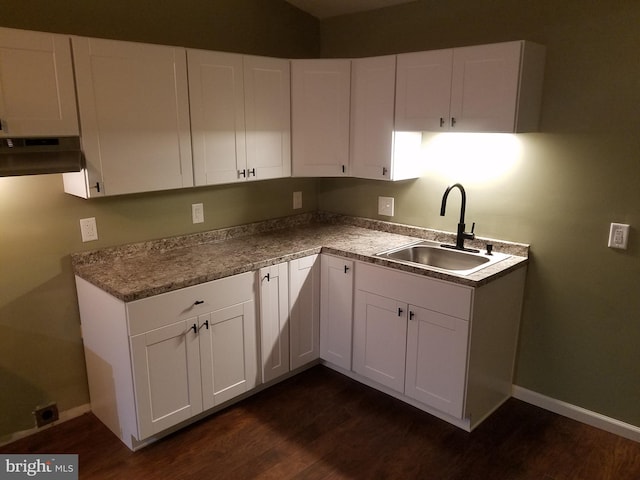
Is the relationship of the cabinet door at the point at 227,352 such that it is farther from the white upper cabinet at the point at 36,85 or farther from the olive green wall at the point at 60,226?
the white upper cabinet at the point at 36,85

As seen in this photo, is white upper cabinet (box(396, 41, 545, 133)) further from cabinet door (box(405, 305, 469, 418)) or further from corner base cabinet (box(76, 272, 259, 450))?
corner base cabinet (box(76, 272, 259, 450))

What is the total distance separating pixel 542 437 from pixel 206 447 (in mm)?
A: 1768

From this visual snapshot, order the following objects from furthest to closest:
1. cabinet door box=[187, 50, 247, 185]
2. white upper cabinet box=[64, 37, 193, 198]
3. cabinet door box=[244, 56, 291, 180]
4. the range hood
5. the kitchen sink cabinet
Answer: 1. cabinet door box=[244, 56, 291, 180]
2. cabinet door box=[187, 50, 247, 185]
3. the kitchen sink cabinet
4. white upper cabinet box=[64, 37, 193, 198]
5. the range hood

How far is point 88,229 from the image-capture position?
264 cm

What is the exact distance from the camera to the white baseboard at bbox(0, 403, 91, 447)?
2.55 metres

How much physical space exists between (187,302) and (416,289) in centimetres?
119

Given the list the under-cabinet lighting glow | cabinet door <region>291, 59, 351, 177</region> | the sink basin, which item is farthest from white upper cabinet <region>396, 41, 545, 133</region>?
the sink basin

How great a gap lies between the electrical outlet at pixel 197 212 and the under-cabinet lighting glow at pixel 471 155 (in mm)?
1466

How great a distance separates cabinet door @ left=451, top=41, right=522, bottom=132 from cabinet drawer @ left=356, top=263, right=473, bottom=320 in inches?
32.7

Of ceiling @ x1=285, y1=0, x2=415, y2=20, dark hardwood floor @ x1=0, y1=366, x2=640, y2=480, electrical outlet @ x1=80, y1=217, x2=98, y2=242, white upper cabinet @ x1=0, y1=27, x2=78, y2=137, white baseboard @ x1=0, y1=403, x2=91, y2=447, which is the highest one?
ceiling @ x1=285, y1=0, x2=415, y2=20

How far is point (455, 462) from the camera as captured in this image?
242cm

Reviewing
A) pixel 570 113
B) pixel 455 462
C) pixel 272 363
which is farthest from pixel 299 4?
pixel 455 462

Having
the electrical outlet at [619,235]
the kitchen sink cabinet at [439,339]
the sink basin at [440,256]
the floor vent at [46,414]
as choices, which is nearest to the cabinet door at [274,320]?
the kitchen sink cabinet at [439,339]

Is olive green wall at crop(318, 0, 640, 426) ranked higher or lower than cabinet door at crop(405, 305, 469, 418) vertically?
higher
